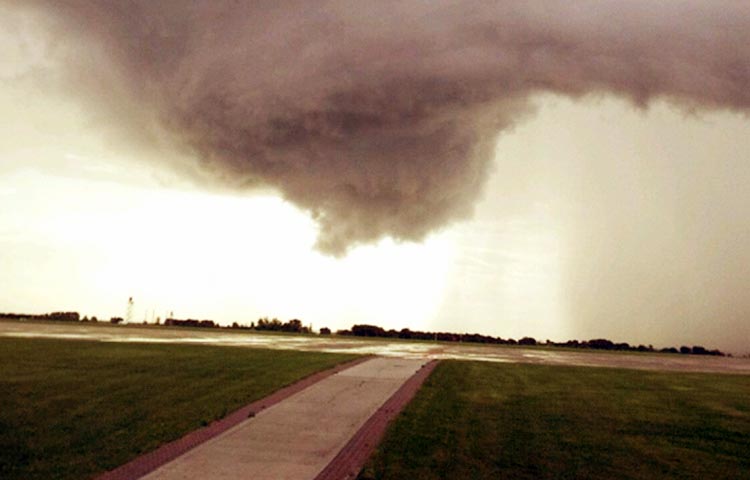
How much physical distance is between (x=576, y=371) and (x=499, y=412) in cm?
1066

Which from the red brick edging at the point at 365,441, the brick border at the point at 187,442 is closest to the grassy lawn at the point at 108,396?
the brick border at the point at 187,442

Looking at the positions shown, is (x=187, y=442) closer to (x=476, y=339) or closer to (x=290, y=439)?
(x=290, y=439)

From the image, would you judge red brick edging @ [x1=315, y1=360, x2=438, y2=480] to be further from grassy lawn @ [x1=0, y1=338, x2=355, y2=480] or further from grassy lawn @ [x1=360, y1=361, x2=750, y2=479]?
grassy lawn @ [x1=0, y1=338, x2=355, y2=480]

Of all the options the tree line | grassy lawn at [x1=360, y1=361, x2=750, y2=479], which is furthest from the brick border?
the tree line

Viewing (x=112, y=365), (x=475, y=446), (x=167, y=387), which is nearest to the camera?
(x=475, y=446)

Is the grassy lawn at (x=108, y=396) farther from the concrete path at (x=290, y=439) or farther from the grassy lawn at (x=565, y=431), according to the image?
the grassy lawn at (x=565, y=431)

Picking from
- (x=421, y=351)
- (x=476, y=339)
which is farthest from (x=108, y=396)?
(x=476, y=339)

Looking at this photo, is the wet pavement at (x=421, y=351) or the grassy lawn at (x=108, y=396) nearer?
the grassy lawn at (x=108, y=396)

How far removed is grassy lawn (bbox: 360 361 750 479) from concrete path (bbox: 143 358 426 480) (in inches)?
37.5

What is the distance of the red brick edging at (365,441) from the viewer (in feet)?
26.5

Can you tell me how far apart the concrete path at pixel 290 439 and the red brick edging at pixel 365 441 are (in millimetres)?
136

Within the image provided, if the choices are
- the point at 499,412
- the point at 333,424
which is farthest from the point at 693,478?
the point at 333,424

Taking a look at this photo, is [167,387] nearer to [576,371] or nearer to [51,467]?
[51,467]

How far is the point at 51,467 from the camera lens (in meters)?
8.04
